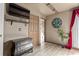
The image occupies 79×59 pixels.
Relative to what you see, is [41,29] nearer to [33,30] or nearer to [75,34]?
[33,30]

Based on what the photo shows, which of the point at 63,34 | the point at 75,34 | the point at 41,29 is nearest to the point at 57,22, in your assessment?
the point at 63,34

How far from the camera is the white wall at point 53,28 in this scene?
344cm

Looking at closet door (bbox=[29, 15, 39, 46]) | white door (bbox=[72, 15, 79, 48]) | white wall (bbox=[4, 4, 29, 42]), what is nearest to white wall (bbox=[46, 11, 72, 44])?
white door (bbox=[72, 15, 79, 48])

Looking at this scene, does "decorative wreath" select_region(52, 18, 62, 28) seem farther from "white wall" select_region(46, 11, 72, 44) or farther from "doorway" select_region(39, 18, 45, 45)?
"doorway" select_region(39, 18, 45, 45)

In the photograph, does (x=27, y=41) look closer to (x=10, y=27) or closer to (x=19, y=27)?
(x=19, y=27)

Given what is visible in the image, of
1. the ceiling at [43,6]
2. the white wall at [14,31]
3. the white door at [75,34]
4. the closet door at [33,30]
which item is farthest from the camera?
the white door at [75,34]

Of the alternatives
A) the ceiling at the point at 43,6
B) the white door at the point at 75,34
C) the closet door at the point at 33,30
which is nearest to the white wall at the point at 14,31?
the closet door at the point at 33,30

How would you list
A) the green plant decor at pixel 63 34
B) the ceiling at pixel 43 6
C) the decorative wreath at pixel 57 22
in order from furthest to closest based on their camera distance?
1. the decorative wreath at pixel 57 22
2. the green plant decor at pixel 63 34
3. the ceiling at pixel 43 6

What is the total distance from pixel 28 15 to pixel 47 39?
1456 mm

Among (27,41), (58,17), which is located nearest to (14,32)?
(27,41)

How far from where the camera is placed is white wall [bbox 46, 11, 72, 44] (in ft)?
11.3

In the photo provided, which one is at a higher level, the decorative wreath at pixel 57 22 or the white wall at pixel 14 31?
the decorative wreath at pixel 57 22

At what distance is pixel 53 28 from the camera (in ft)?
11.9

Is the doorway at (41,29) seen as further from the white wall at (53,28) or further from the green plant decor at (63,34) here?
the green plant decor at (63,34)
